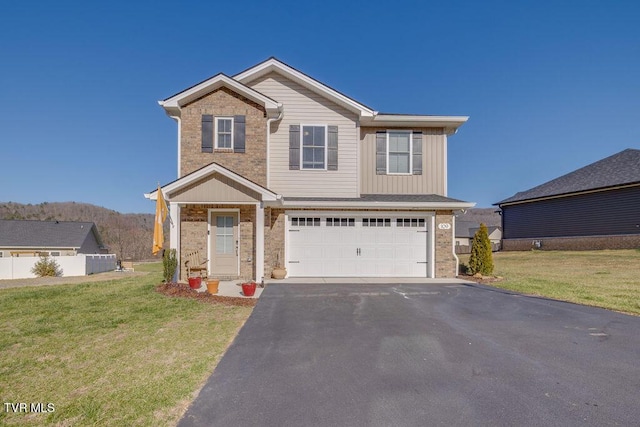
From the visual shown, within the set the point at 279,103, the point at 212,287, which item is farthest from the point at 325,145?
the point at 212,287

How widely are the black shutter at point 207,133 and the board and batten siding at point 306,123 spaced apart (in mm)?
2241

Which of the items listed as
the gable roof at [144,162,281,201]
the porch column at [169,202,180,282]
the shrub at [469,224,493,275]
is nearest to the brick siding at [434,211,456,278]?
the shrub at [469,224,493,275]

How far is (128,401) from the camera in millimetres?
3584

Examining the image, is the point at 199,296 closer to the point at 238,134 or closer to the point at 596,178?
the point at 238,134

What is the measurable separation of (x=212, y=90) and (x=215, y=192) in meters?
4.02

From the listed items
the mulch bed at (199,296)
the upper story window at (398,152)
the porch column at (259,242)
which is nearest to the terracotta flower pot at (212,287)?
the mulch bed at (199,296)

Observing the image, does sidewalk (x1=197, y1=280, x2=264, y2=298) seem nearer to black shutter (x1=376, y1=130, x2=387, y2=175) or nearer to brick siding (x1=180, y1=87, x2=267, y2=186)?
brick siding (x1=180, y1=87, x2=267, y2=186)

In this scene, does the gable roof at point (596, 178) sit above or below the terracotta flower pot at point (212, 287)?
above

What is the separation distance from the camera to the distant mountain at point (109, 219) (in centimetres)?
4941

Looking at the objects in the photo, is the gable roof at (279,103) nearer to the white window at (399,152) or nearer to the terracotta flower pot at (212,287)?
the white window at (399,152)

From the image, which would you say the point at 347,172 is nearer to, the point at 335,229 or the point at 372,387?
the point at 335,229

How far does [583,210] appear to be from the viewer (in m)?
24.2

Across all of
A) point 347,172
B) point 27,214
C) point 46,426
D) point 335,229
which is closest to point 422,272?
point 335,229

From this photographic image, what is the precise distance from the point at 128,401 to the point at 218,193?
817 centimetres
